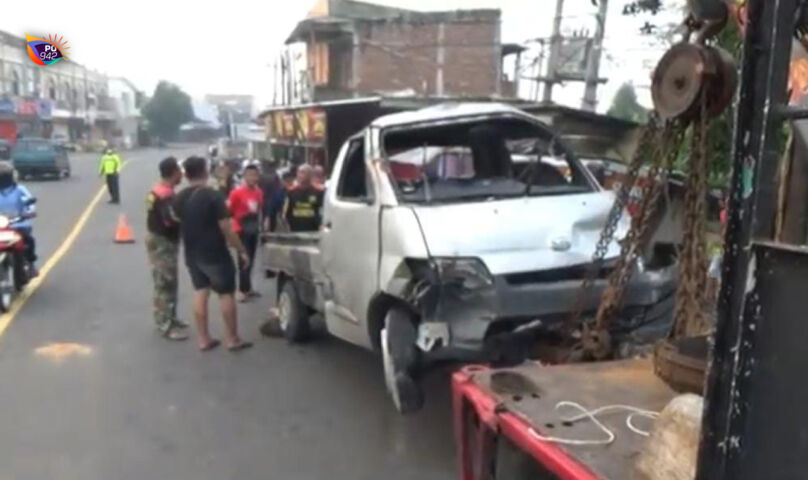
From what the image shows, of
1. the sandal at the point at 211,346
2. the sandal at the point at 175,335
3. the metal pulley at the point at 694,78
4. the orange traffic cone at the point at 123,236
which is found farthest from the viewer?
the orange traffic cone at the point at 123,236

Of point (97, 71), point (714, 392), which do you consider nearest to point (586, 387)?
point (714, 392)

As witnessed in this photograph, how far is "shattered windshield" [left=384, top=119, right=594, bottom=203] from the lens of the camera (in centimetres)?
648

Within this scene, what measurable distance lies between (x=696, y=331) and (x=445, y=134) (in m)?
3.45

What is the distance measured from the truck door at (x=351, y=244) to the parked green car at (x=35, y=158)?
32.9m

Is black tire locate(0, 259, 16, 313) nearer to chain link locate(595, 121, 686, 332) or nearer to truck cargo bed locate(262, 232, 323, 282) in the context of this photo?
truck cargo bed locate(262, 232, 323, 282)

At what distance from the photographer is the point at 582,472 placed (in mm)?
2654

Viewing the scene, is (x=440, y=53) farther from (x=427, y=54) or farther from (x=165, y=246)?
(x=165, y=246)

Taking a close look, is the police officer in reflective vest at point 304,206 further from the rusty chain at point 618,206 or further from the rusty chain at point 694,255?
the rusty chain at point 694,255

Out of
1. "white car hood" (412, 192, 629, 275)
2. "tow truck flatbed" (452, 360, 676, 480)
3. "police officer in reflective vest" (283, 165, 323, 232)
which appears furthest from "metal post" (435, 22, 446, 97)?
"tow truck flatbed" (452, 360, 676, 480)

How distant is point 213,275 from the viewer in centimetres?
823

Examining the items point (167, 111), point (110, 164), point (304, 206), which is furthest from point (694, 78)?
point (167, 111)

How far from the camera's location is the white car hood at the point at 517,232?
18.3 ft

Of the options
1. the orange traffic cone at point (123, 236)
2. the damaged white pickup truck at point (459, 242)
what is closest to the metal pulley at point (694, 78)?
the damaged white pickup truck at point (459, 242)

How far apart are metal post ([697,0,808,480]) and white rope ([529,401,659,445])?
108 centimetres
